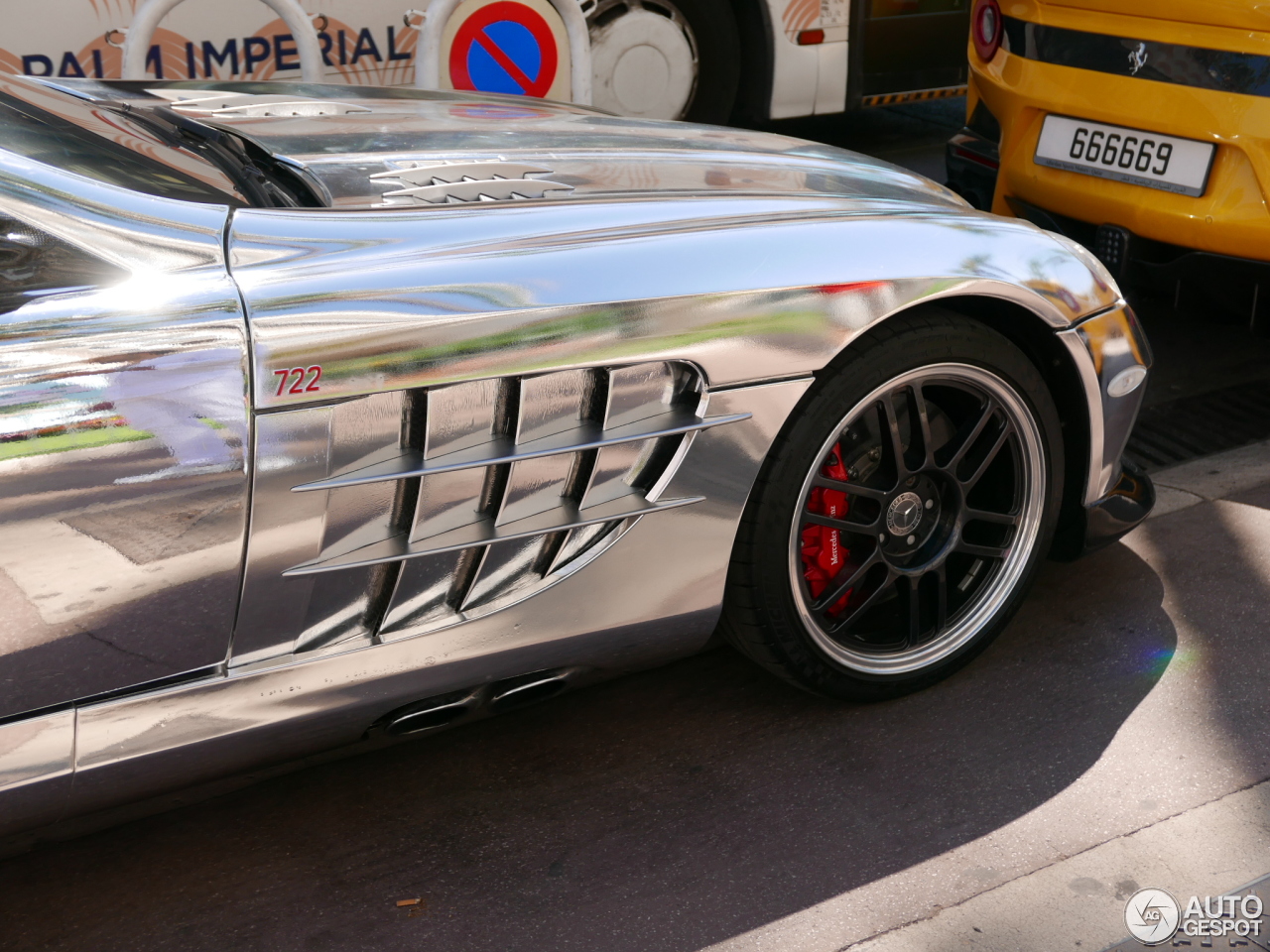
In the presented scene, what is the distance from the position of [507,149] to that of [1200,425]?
2318 mm

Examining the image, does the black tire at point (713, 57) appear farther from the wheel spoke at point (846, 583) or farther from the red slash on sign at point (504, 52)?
the wheel spoke at point (846, 583)

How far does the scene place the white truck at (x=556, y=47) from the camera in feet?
13.2

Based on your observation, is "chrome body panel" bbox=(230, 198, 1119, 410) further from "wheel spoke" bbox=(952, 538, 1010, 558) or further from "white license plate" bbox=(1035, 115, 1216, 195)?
"white license plate" bbox=(1035, 115, 1216, 195)

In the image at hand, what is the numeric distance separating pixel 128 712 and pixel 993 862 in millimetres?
1372

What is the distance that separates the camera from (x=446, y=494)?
1.77 m

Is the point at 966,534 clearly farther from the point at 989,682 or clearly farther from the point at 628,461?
the point at 628,461

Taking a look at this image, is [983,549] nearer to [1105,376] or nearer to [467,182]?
[1105,376]

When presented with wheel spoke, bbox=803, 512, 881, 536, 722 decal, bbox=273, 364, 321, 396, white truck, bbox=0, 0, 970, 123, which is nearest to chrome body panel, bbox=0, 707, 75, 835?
722 decal, bbox=273, 364, 321, 396

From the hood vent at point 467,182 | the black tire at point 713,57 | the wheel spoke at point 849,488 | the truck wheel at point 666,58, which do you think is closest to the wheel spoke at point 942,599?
the wheel spoke at point 849,488

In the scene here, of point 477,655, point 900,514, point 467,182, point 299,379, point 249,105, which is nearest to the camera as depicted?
point 299,379

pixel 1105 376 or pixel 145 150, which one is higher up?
pixel 145 150

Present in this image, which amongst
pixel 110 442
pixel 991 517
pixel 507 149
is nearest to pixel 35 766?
pixel 110 442

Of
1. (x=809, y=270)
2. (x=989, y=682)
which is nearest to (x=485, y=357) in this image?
(x=809, y=270)

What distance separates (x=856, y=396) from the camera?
6.95 ft
